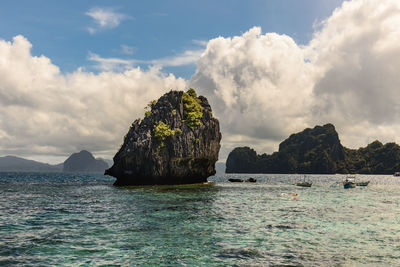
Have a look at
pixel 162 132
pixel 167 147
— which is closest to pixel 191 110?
pixel 162 132

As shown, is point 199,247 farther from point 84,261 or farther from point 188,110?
point 188,110

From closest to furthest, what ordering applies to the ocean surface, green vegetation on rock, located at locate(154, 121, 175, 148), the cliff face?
1. the ocean surface
2. the cliff face
3. green vegetation on rock, located at locate(154, 121, 175, 148)

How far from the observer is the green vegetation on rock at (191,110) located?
7400 centimetres

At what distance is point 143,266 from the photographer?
13102mm

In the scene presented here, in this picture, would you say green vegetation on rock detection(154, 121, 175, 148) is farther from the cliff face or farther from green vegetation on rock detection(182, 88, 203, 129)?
green vegetation on rock detection(182, 88, 203, 129)

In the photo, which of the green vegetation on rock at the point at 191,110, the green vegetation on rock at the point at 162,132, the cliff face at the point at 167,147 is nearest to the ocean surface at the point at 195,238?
the cliff face at the point at 167,147

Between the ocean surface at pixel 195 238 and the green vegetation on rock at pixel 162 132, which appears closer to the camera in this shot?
the ocean surface at pixel 195 238

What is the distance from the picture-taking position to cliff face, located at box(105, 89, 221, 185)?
67.1 metres

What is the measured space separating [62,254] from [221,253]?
782cm

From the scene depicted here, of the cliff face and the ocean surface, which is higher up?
the cliff face

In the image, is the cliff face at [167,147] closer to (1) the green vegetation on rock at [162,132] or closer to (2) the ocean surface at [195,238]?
(1) the green vegetation on rock at [162,132]

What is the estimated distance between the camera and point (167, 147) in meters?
69.1

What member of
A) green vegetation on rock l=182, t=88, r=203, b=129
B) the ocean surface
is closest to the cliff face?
green vegetation on rock l=182, t=88, r=203, b=129

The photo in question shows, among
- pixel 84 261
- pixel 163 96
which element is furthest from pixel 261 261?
pixel 163 96
